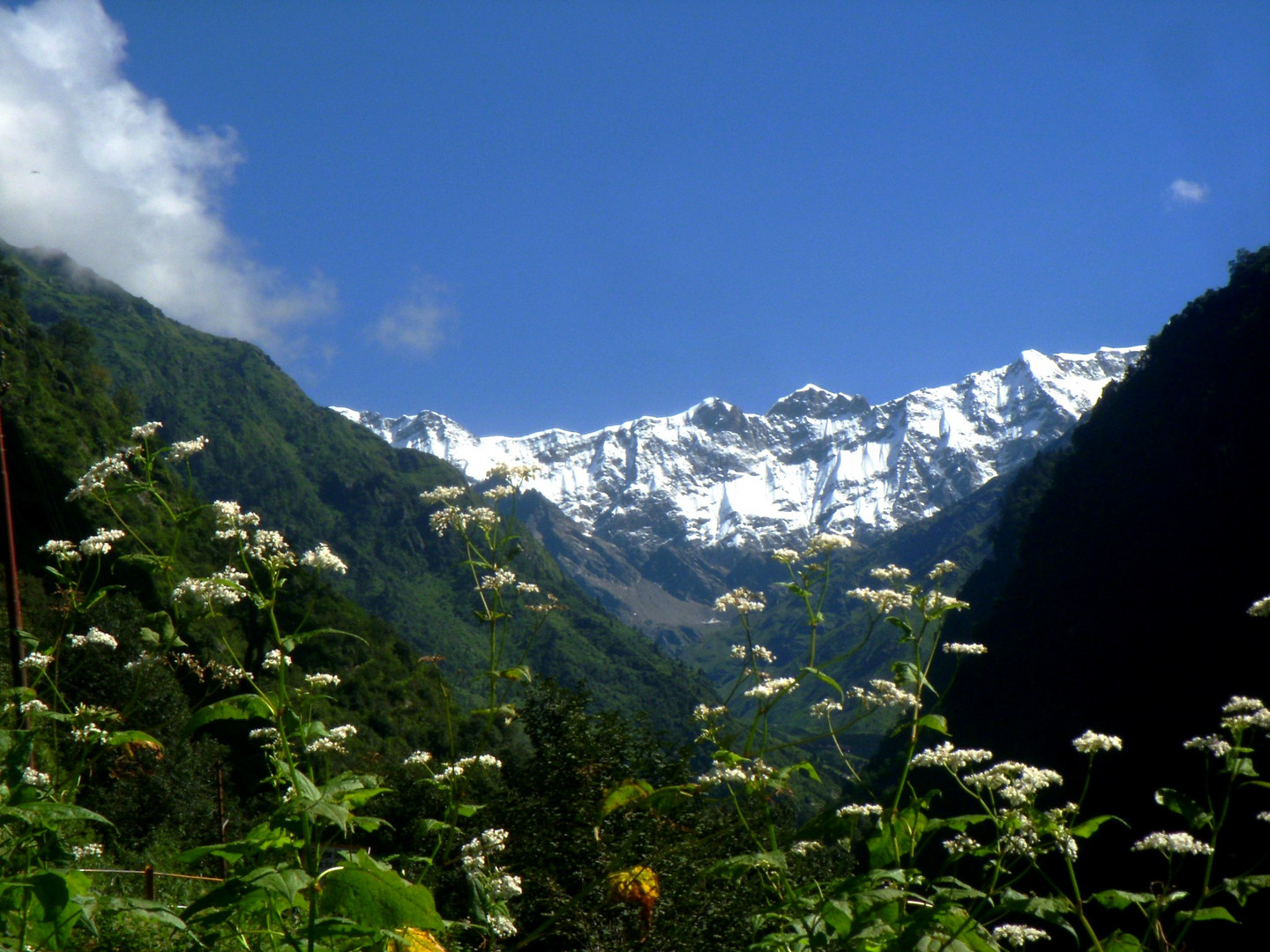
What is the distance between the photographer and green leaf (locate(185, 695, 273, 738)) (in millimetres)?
3070

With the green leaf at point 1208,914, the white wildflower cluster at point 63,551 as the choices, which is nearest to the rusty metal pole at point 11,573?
the white wildflower cluster at point 63,551

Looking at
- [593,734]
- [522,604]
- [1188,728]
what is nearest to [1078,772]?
[1188,728]

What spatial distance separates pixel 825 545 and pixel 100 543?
4059 mm

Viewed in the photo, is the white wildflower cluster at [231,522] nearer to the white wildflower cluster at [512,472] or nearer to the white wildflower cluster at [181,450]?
the white wildflower cluster at [181,450]

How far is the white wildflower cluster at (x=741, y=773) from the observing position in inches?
157

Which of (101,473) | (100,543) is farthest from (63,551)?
(101,473)

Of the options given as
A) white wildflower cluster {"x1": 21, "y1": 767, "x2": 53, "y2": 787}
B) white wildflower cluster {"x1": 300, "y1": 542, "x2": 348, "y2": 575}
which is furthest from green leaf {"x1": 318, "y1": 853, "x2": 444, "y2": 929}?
white wildflower cluster {"x1": 300, "y1": 542, "x2": 348, "y2": 575}

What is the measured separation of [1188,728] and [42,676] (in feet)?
247

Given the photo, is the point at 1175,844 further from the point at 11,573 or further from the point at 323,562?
the point at 11,573

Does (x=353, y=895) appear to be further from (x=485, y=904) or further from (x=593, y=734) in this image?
(x=593, y=734)

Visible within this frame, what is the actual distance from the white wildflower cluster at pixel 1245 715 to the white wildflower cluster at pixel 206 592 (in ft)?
13.3

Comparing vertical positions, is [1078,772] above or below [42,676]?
below

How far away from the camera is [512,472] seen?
6.35m

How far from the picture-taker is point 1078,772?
64.7m
